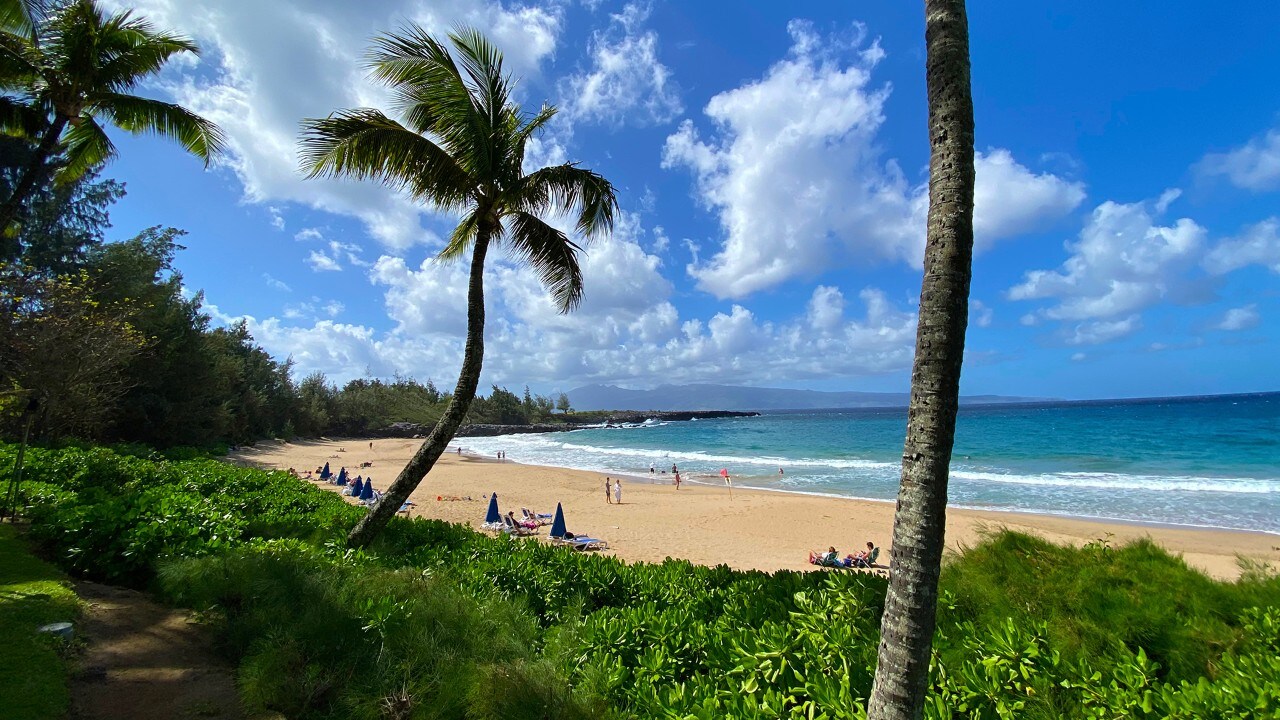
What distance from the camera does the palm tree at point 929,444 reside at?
2.05 m

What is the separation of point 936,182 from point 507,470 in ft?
103

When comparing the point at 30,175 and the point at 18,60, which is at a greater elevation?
the point at 18,60

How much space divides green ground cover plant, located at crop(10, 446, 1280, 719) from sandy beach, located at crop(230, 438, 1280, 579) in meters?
1.54

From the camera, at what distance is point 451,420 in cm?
630

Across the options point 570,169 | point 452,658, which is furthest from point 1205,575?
point 570,169

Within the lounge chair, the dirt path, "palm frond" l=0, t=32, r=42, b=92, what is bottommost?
the lounge chair

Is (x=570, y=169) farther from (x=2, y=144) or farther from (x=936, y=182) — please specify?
(x=2, y=144)

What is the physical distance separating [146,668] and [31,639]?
691mm

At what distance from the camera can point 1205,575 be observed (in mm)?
3488

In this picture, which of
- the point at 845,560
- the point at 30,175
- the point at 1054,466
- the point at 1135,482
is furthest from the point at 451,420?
the point at 1054,466

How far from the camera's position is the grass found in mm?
2916

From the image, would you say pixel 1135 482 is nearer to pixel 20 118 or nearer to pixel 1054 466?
pixel 1054 466

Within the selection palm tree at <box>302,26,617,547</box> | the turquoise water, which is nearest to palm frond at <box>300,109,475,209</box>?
palm tree at <box>302,26,617,547</box>

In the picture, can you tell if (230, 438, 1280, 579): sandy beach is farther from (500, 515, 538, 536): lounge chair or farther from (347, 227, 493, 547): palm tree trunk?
(347, 227, 493, 547): palm tree trunk
